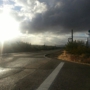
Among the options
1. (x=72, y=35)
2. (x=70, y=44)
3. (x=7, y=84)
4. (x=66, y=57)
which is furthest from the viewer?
(x=72, y=35)

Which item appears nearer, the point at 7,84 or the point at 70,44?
the point at 7,84

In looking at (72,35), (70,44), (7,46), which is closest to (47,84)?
(70,44)

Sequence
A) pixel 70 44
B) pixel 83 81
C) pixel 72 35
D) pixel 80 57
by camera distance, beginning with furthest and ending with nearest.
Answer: pixel 72 35
pixel 70 44
pixel 80 57
pixel 83 81

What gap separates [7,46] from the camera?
5522cm

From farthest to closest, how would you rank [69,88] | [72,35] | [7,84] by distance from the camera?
[72,35] < [7,84] < [69,88]

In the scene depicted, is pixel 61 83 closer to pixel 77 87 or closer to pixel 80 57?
pixel 77 87

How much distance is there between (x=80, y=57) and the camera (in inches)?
818

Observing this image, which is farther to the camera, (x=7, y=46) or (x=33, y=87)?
(x=7, y=46)

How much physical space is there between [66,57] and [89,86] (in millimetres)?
14684

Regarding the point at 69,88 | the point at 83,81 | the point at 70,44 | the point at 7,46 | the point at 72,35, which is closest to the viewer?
the point at 69,88

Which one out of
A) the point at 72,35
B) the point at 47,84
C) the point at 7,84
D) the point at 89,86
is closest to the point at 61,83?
the point at 47,84

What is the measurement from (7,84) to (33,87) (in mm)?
1250

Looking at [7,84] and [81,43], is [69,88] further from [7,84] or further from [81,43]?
[81,43]

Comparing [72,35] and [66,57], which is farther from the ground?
[72,35]
